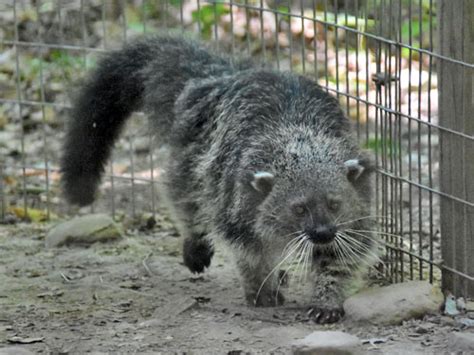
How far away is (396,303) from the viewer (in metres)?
5.00

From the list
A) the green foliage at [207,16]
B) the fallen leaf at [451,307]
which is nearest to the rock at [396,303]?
the fallen leaf at [451,307]

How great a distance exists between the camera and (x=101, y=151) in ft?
21.6

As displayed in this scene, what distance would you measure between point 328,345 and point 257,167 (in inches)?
51.2

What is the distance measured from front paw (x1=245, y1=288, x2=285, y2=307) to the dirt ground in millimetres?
63

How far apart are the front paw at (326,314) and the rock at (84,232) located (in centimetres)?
196

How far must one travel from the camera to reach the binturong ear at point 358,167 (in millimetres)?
5293

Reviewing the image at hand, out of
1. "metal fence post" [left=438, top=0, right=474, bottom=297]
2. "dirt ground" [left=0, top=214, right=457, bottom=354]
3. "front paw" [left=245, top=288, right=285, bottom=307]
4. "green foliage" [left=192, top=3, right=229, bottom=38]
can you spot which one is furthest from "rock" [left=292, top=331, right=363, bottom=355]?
"green foliage" [left=192, top=3, right=229, bottom=38]

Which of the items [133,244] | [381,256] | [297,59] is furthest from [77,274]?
[297,59]

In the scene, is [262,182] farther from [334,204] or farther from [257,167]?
[334,204]

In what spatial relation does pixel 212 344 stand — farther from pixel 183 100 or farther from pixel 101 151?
pixel 101 151

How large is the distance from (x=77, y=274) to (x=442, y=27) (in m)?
2.60

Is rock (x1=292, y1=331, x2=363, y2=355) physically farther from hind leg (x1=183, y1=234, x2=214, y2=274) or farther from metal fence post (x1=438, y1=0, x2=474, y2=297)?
hind leg (x1=183, y1=234, x2=214, y2=274)

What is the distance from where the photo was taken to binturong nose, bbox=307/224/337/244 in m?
5.00

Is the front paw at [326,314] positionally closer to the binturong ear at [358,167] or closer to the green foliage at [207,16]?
the binturong ear at [358,167]
